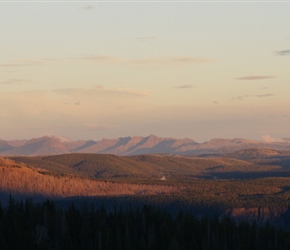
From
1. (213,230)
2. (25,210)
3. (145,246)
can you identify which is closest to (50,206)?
(25,210)

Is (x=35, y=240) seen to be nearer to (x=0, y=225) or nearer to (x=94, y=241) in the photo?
(x=0, y=225)

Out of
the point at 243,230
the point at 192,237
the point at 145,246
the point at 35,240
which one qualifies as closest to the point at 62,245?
the point at 35,240

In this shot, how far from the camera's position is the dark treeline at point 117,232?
425 ft

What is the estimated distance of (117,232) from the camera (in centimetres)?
14588

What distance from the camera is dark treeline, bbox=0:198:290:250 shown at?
129625mm

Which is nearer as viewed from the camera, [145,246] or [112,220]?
[145,246]

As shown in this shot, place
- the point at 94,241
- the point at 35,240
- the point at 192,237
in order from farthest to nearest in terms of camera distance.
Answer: the point at 192,237 → the point at 94,241 → the point at 35,240

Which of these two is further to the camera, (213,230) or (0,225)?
(213,230)

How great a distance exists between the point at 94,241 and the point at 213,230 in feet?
86.7

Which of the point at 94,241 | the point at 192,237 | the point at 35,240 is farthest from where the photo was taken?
the point at 192,237

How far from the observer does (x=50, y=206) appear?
147m

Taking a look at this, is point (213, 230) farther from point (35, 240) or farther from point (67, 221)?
point (35, 240)

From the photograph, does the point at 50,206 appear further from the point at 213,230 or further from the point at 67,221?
the point at 213,230

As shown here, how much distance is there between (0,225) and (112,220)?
89.9 ft
